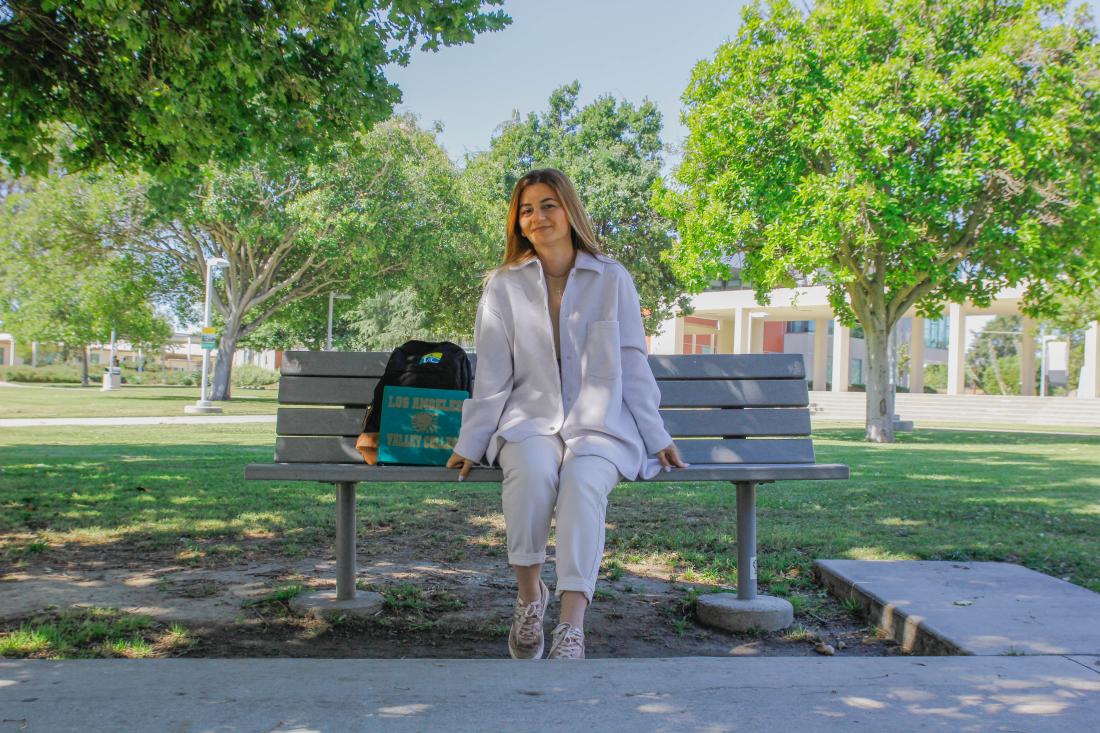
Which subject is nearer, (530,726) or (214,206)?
(530,726)

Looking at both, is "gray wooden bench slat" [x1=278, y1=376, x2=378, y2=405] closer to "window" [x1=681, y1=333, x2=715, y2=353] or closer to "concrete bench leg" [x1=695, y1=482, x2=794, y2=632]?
"concrete bench leg" [x1=695, y1=482, x2=794, y2=632]

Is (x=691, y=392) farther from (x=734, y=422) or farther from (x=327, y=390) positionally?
(x=327, y=390)

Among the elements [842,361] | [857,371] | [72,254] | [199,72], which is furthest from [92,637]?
[857,371]

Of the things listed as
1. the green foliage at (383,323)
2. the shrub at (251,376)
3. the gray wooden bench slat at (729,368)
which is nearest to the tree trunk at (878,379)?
the gray wooden bench slat at (729,368)

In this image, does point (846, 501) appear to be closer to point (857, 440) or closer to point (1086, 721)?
point (1086, 721)

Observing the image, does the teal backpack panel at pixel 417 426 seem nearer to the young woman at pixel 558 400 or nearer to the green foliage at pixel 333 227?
the young woman at pixel 558 400

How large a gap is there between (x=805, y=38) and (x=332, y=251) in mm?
15193

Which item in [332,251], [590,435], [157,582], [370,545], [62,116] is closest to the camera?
[590,435]

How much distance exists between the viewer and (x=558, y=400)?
3412 millimetres

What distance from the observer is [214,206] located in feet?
82.1

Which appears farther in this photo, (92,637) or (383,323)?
(383,323)

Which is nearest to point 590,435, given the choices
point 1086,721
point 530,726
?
point 530,726

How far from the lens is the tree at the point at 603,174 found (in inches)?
1228

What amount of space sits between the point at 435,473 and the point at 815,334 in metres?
51.4
